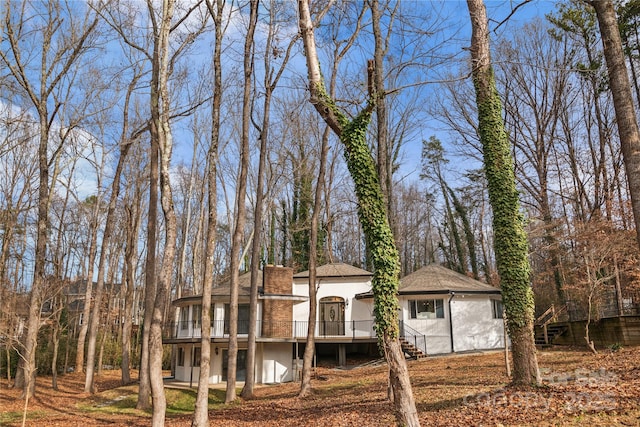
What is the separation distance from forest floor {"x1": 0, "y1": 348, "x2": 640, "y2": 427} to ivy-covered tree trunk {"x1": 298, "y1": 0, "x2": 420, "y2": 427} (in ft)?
6.08

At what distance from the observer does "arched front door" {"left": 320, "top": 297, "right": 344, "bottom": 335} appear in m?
23.5

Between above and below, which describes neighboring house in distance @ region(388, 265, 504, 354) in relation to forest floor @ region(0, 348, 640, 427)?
above

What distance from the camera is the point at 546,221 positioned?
22.3 meters

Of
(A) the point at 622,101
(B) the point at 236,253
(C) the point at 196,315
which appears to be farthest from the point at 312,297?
(A) the point at 622,101

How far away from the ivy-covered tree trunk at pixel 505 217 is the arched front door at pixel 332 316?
1461 cm

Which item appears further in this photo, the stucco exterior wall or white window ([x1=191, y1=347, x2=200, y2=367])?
white window ([x1=191, y1=347, x2=200, y2=367])

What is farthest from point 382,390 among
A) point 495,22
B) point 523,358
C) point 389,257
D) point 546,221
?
point 546,221

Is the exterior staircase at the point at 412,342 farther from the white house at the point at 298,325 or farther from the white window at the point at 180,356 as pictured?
the white window at the point at 180,356

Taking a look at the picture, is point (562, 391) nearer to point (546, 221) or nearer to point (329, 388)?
point (329, 388)

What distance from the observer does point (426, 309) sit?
22016 millimetres

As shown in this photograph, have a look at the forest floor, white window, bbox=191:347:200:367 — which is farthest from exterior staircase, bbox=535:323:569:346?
white window, bbox=191:347:200:367

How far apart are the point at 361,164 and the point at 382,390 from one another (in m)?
7.34

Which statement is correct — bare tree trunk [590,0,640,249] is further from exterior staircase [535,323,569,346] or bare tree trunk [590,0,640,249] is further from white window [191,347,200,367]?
white window [191,347,200,367]

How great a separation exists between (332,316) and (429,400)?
14411 millimetres
